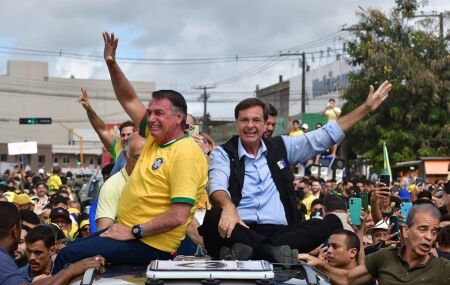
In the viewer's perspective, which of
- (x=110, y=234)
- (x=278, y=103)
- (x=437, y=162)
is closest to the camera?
(x=110, y=234)

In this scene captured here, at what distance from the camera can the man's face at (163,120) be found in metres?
5.82

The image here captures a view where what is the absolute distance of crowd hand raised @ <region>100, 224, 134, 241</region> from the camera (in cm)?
560

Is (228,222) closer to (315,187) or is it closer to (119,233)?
(119,233)

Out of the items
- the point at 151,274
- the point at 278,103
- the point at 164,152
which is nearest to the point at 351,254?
the point at 164,152

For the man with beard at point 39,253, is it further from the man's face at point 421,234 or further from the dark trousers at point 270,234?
the man's face at point 421,234

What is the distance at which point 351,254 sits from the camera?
7.16 metres

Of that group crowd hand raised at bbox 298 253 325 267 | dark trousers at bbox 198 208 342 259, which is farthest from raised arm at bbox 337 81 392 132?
crowd hand raised at bbox 298 253 325 267

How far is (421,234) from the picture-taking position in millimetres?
6078

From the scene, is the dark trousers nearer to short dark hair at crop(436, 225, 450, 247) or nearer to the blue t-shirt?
the blue t-shirt

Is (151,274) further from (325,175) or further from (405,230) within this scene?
(325,175)

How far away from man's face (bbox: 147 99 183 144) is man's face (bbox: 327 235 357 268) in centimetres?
178

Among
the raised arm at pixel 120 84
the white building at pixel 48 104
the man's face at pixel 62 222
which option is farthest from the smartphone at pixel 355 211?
the white building at pixel 48 104

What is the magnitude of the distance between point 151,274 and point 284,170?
7.22 feet

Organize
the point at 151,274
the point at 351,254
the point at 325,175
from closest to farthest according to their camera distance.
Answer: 1. the point at 151,274
2. the point at 351,254
3. the point at 325,175
